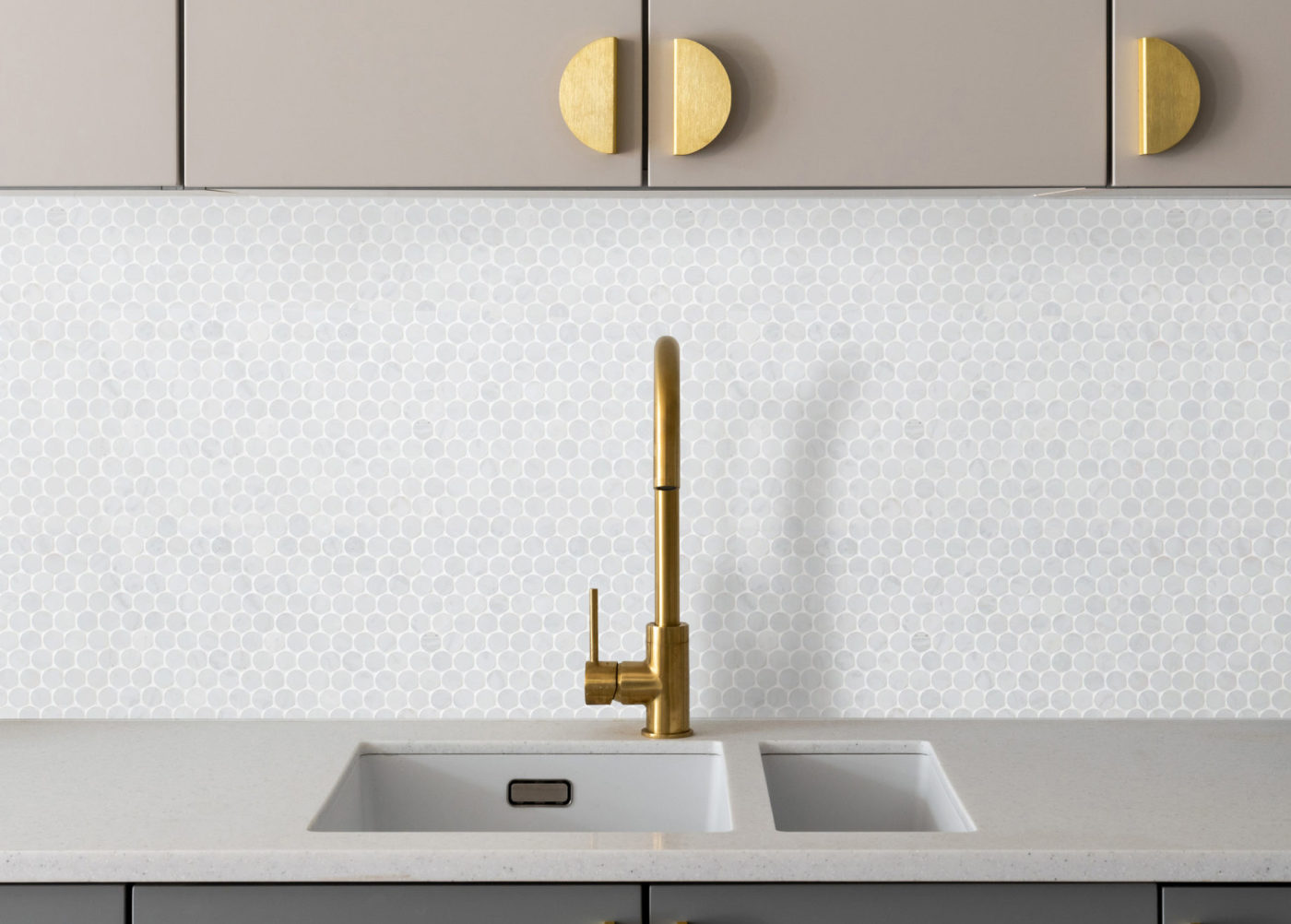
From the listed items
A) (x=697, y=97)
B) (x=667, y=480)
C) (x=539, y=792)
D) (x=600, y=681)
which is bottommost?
(x=539, y=792)

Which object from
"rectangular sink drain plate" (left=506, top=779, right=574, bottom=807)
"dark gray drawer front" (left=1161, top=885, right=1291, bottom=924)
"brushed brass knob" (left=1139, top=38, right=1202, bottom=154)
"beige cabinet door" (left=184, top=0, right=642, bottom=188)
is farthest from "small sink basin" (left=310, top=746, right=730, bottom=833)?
"brushed brass knob" (left=1139, top=38, right=1202, bottom=154)

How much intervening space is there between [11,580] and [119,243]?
1.72 ft

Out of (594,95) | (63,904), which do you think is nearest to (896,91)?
(594,95)

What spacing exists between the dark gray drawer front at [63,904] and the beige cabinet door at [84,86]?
0.77m

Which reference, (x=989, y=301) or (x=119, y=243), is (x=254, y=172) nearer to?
(x=119, y=243)

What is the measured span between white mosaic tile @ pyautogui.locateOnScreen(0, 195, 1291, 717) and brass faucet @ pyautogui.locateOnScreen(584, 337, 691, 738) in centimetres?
15

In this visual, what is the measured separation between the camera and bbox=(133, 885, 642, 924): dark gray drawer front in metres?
1.17

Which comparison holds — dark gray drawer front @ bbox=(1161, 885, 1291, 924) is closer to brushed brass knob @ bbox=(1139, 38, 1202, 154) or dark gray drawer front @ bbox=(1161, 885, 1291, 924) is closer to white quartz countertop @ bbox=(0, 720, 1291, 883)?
white quartz countertop @ bbox=(0, 720, 1291, 883)

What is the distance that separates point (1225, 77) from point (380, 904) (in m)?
1.28

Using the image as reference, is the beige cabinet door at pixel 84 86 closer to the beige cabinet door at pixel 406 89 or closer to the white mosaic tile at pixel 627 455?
the beige cabinet door at pixel 406 89

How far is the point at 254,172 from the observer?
1303 millimetres

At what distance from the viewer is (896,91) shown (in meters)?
1.28

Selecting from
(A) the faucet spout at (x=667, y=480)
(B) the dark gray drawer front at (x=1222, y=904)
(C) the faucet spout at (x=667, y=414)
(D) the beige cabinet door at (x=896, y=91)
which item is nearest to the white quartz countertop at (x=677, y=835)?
(B) the dark gray drawer front at (x=1222, y=904)

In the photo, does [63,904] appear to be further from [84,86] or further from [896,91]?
[896,91]
